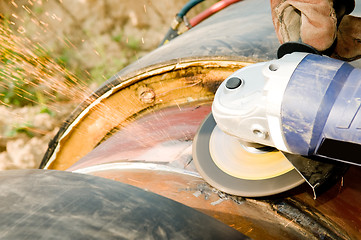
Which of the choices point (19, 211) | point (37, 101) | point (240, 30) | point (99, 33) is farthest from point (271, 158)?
point (99, 33)

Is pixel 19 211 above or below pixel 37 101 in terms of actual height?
above

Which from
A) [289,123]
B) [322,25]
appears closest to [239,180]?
[289,123]

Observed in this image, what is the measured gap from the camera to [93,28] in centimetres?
510

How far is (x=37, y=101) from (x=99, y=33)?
4.27 ft

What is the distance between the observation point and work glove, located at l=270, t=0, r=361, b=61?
3.14 feet

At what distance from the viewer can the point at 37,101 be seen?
438 cm

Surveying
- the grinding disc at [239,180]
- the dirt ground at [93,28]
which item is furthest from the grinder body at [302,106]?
the dirt ground at [93,28]

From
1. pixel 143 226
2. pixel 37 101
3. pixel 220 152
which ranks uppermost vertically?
pixel 143 226

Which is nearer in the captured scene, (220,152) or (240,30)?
(220,152)

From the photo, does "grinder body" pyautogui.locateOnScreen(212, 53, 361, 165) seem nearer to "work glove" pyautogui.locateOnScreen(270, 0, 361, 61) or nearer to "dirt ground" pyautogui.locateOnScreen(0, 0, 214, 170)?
"work glove" pyautogui.locateOnScreen(270, 0, 361, 61)

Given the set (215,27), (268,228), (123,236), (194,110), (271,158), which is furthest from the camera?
(215,27)

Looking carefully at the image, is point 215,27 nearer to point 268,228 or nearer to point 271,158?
point 271,158

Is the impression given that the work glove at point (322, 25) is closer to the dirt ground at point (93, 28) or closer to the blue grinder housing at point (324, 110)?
the blue grinder housing at point (324, 110)

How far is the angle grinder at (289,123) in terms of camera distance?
80 cm
